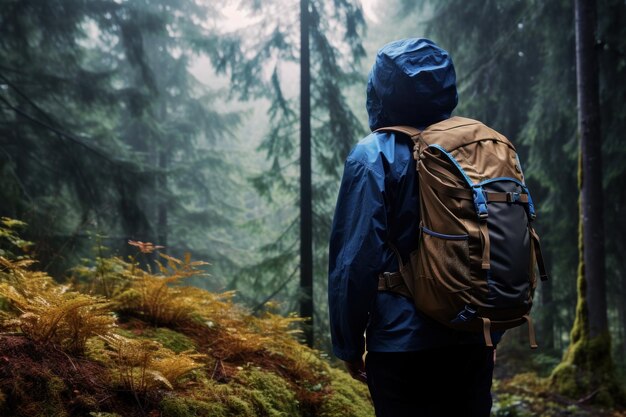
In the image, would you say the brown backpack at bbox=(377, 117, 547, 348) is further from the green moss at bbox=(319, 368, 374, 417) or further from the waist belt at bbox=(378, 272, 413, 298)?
the green moss at bbox=(319, 368, 374, 417)

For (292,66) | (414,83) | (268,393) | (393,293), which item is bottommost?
(268,393)

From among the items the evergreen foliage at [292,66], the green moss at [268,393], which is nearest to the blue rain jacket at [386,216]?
the green moss at [268,393]

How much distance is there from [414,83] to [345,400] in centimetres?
218

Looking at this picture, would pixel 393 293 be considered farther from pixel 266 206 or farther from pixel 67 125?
pixel 67 125

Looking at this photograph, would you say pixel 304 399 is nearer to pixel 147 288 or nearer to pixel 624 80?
pixel 147 288

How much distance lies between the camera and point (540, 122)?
31.8ft

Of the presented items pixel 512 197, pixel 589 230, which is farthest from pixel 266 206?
pixel 512 197

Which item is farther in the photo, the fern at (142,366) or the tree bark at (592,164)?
the tree bark at (592,164)

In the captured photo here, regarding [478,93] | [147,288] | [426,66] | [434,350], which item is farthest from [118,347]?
[478,93]

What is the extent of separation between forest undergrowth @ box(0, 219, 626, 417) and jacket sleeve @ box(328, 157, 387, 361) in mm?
843

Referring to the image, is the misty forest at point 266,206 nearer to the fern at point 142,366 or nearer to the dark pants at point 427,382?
the fern at point 142,366

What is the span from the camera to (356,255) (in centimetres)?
184

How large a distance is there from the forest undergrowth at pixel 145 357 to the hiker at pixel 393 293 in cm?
86

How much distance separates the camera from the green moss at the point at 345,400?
2.89m
